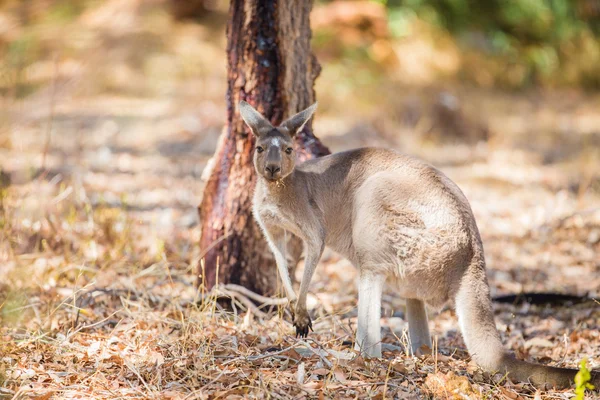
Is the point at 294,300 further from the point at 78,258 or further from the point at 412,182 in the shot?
the point at 78,258

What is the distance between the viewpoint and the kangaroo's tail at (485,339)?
3018 millimetres

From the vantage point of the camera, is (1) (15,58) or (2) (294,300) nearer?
(2) (294,300)

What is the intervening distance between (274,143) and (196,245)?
6.09 ft

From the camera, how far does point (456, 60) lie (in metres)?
11.1

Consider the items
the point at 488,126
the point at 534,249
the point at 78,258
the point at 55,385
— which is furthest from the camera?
the point at 488,126

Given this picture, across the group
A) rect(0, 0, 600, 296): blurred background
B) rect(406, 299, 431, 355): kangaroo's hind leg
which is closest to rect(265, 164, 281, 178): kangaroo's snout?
rect(406, 299, 431, 355): kangaroo's hind leg

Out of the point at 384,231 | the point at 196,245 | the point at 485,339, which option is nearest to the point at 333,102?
the point at 196,245

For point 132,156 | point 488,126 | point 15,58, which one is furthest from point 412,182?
point 488,126

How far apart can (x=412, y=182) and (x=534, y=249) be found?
112 inches

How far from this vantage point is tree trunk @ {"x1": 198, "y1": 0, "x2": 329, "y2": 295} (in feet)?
13.6

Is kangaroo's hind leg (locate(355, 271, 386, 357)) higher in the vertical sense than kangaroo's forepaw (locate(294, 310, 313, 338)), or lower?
higher

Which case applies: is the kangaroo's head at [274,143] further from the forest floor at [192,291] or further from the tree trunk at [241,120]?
the forest floor at [192,291]

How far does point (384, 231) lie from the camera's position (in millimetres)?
3412

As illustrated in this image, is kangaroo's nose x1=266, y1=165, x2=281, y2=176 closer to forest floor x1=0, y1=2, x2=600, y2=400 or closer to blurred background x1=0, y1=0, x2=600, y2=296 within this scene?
forest floor x1=0, y1=2, x2=600, y2=400
